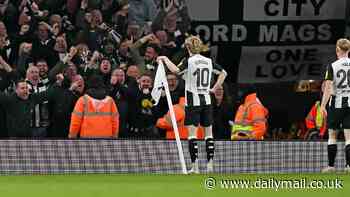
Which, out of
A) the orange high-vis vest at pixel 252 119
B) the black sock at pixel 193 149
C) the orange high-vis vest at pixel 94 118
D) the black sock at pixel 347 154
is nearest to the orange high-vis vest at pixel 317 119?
the orange high-vis vest at pixel 252 119

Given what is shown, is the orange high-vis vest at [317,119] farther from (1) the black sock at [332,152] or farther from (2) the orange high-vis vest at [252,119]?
(1) the black sock at [332,152]

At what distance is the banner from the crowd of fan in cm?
58

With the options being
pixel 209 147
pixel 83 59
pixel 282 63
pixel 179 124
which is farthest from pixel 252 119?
pixel 83 59

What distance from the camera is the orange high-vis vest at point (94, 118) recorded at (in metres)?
19.1

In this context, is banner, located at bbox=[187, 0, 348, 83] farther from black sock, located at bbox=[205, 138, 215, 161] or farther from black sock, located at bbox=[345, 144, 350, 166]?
black sock, located at bbox=[345, 144, 350, 166]

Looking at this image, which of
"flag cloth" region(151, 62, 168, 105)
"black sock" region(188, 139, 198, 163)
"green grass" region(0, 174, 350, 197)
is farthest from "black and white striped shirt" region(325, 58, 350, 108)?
"flag cloth" region(151, 62, 168, 105)

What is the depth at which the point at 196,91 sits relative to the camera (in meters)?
17.8

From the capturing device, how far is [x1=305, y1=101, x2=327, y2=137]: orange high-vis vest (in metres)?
20.7

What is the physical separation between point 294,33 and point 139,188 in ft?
27.0

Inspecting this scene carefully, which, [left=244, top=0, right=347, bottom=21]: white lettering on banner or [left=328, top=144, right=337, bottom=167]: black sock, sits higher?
[left=244, top=0, right=347, bottom=21]: white lettering on banner

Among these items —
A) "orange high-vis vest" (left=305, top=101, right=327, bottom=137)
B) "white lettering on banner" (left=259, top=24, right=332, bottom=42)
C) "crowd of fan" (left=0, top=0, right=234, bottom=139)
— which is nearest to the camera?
"crowd of fan" (left=0, top=0, right=234, bottom=139)

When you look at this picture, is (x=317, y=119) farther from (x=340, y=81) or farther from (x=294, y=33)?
(x=340, y=81)

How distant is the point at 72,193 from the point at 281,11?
8.70 m

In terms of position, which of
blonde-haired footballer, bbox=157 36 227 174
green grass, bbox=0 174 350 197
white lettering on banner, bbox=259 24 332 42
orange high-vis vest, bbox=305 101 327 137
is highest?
white lettering on banner, bbox=259 24 332 42
